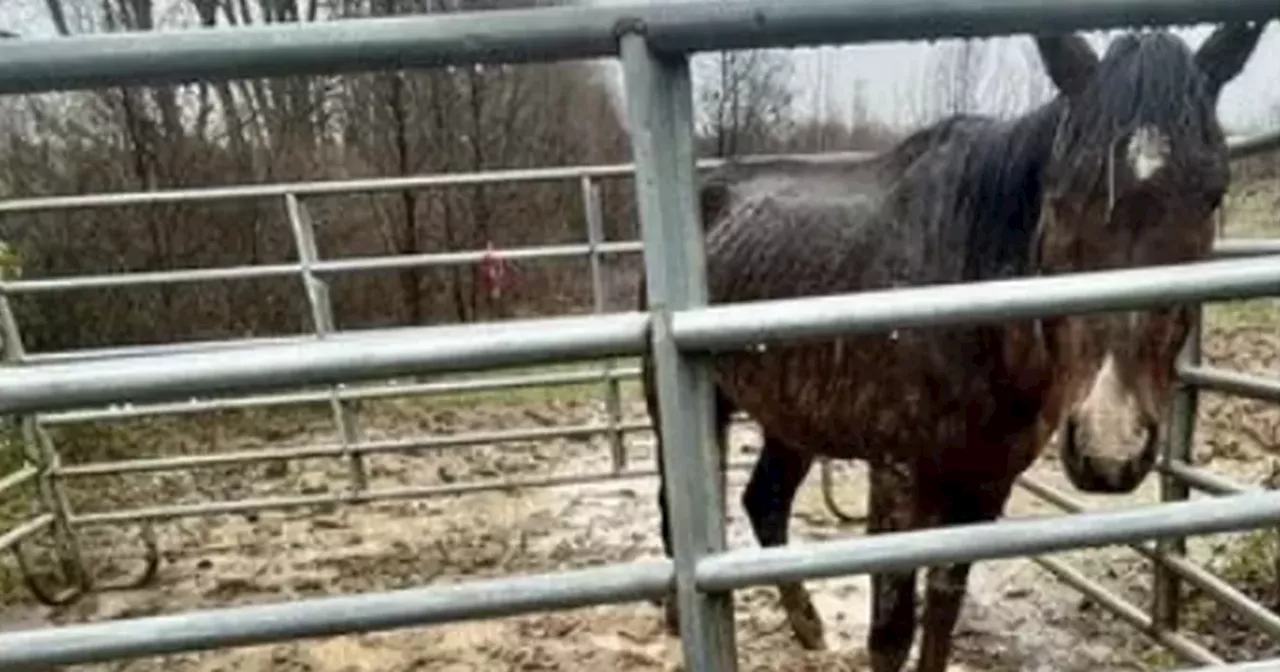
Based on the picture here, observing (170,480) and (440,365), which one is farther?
(170,480)

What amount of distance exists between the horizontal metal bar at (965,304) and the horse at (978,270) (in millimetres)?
39

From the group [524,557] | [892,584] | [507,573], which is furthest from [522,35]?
[524,557]

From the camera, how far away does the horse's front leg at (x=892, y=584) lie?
2.20 m

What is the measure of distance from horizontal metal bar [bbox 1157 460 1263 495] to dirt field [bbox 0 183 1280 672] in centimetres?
54

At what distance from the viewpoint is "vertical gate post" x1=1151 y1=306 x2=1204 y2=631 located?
2623 mm

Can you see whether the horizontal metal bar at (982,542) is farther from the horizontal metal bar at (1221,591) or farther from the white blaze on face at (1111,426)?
the horizontal metal bar at (1221,591)

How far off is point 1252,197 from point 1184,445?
1363mm

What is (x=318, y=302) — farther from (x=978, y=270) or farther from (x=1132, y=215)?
(x=1132, y=215)

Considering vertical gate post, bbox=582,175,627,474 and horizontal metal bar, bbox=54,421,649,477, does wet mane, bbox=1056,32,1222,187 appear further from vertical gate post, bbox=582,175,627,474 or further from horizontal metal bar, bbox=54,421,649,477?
horizontal metal bar, bbox=54,421,649,477

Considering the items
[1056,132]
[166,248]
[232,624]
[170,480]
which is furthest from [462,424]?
Answer: [232,624]

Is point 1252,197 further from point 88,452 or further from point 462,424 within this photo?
point 88,452

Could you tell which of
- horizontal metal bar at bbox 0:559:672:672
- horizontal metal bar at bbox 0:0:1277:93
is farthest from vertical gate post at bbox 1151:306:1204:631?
horizontal metal bar at bbox 0:559:672:672

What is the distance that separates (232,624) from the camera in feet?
2.87

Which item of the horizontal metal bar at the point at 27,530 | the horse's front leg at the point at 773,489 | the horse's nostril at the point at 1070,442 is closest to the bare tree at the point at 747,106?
the horse's front leg at the point at 773,489
